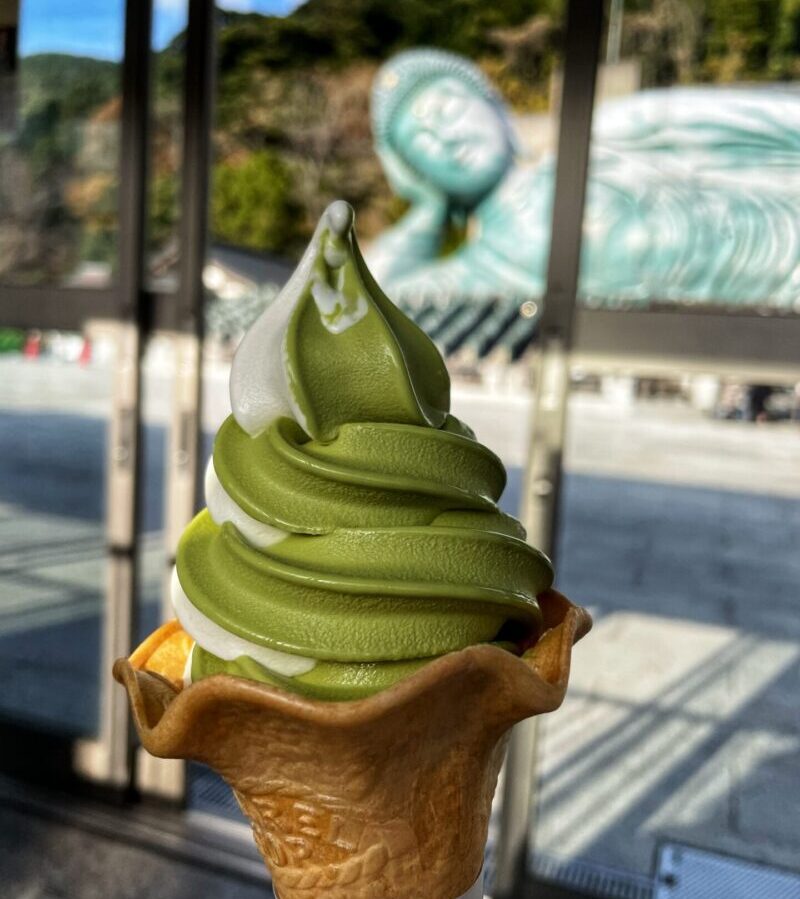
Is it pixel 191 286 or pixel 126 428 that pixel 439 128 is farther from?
pixel 126 428

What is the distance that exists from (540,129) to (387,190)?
0.56m

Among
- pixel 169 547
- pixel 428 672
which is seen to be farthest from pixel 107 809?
pixel 428 672

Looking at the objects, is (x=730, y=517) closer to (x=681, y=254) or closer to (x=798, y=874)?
(x=681, y=254)

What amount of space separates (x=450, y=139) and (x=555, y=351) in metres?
1.10

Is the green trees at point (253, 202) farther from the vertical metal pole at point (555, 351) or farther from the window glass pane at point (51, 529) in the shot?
the vertical metal pole at point (555, 351)

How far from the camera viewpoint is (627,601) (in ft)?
9.17

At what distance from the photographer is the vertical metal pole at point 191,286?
8.51 feet

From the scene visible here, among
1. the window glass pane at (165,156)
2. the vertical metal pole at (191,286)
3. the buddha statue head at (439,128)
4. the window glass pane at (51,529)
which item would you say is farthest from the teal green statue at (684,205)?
the window glass pane at (51,529)

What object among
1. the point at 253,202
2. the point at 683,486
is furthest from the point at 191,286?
the point at 683,486

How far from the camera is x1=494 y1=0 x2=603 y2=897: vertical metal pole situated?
84.4 inches

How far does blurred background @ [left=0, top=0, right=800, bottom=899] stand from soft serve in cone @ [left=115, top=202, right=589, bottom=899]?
1.36 metres

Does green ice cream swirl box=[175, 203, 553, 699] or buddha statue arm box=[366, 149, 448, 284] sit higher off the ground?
buddha statue arm box=[366, 149, 448, 284]

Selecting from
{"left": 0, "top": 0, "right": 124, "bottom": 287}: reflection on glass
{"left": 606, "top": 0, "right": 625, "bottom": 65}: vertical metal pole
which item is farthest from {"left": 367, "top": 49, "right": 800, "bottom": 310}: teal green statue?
{"left": 0, "top": 0, "right": 124, "bottom": 287}: reflection on glass

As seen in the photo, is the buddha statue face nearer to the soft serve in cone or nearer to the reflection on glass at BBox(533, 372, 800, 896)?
the reflection on glass at BBox(533, 372, 800, 896)
